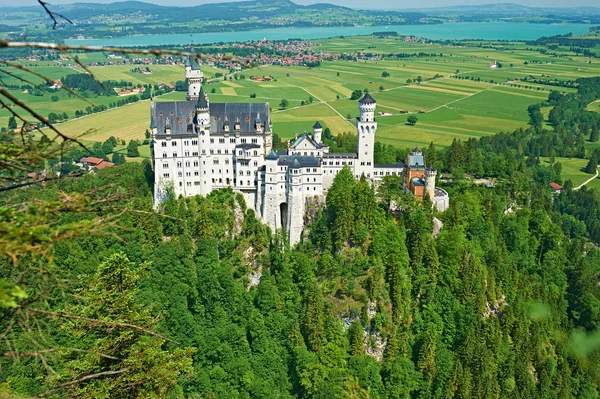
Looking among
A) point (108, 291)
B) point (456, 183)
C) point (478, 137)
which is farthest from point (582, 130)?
point (108, 291)

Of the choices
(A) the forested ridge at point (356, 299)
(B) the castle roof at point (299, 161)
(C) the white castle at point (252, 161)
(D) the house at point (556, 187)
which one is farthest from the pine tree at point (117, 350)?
(D) the house at point (556, 187)

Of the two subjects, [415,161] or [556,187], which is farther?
[556,187]

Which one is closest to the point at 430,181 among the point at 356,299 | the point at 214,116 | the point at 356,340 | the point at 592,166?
the point at 356,299

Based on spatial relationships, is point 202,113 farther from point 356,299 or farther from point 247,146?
point 356,299

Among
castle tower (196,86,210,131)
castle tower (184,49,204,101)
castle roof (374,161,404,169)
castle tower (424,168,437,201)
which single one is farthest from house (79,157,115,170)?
castle tower (424,168,437,201)

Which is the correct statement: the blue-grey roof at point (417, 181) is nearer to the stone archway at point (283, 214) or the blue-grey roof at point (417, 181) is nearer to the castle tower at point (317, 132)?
the castle tower at point (317, 132)

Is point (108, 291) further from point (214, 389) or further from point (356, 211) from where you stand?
point (356, 211)
